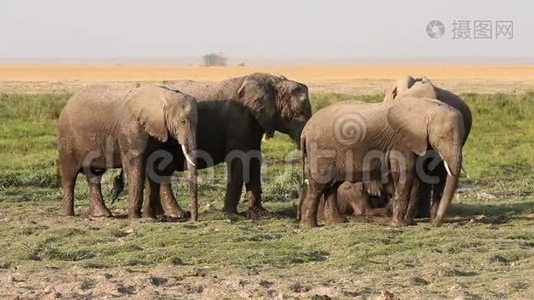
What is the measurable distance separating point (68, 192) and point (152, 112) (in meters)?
1.98

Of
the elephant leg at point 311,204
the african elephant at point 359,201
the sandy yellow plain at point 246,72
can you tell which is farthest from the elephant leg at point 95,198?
the sandy yellow plain at point 246,72

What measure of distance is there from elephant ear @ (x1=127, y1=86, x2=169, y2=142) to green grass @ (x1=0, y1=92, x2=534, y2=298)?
1.32m

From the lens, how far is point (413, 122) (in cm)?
1552

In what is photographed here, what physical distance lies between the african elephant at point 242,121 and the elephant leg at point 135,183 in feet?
1.76

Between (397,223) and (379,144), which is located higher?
(379,144)

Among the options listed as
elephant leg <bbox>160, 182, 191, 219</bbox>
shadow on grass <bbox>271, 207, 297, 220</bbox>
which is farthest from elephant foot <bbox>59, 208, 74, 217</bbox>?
shadow on grass <bbox>271, 207, 297, 220</bbox>

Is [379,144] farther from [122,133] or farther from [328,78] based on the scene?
[328,78]

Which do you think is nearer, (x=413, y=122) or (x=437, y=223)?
(x=437, y=223)

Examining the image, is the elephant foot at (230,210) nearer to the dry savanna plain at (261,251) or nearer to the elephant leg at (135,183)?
the dry savanna plain at (261,251)

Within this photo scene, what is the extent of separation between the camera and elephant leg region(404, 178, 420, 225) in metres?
15.5

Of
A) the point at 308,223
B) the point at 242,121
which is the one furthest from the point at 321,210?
the point at 242,121

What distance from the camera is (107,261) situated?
1209cm

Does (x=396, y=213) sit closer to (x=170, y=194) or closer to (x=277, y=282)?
(x=170, y=194)

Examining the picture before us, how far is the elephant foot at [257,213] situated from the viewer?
16656mm
